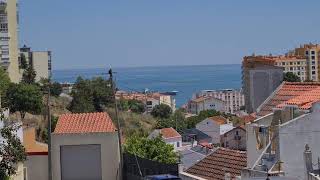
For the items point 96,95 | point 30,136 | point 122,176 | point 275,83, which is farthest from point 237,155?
point 275,83

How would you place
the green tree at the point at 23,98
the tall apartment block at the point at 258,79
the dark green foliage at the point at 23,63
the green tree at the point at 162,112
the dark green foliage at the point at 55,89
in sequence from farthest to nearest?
the tall apartment block at the point at 258,79 → the green tree at the point at 162,112 → the dark green foliage at the point at 23,63 → the dark green foliage at the point at 55,89 → the green tree at the point at 23,98

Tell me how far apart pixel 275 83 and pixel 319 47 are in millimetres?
47351

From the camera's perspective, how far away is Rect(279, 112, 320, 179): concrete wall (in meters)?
14.8

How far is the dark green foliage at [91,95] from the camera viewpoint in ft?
202

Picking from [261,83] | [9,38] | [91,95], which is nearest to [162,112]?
[91,95]

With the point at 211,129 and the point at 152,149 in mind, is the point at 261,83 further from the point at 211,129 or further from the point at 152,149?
the point at 152,149

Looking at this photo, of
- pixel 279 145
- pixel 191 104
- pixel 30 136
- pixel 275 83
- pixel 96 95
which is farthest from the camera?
pixel 191 104

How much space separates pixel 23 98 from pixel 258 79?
100135 mm

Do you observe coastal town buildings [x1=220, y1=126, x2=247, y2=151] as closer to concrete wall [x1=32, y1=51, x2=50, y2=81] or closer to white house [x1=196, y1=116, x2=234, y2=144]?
white house [x1=196, y1=116, x2=234, y2=144]

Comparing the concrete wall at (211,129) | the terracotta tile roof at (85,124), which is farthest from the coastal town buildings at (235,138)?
the terracotta tile roof at (85,124)

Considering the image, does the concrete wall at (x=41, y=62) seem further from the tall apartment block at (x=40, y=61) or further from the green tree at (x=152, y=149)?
the green tree at (x=152, y=149)

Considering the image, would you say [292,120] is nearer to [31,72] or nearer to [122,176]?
[122,176]

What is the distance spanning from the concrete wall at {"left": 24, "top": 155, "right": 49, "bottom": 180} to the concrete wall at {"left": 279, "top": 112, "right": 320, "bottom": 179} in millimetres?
10680

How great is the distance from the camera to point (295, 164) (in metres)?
14.9
